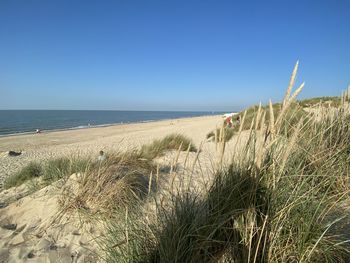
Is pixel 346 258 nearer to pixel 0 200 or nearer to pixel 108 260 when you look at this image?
pixel 108 260

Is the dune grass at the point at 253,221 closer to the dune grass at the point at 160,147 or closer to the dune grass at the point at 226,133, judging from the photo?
the dune grass at the point at 226,133

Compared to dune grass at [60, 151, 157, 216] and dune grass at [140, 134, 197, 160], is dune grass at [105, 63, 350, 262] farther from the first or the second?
dune grass at [140, 134, 197, 160]

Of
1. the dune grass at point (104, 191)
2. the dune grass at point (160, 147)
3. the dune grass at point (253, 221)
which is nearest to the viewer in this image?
the dune grass at point (253, 221)

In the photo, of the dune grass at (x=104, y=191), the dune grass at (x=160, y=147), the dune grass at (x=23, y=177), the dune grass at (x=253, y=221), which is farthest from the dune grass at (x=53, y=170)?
the dune grass at (x=253, y=221)

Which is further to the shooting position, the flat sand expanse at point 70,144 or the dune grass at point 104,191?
the flat sand expanse at point 70,144

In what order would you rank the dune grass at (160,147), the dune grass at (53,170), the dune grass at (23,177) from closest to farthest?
the dune grass at (53,170)
the dune grass at (23,177)
the dune grass at (160,147)

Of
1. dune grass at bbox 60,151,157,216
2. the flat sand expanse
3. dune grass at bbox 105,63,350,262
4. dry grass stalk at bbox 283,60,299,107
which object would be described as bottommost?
the flat sand expanse

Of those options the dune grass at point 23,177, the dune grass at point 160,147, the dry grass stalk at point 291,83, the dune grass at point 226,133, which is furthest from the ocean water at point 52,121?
the dry grass stalk at point 291,83

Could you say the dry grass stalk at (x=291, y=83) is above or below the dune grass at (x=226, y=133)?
above

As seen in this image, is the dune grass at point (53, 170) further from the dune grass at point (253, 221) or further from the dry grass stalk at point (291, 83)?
the dry grass stalk at point (291, 83)

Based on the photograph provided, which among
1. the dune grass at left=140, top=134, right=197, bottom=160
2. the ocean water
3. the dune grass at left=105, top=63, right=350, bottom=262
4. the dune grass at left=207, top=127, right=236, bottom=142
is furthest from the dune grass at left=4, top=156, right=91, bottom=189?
the ocean water

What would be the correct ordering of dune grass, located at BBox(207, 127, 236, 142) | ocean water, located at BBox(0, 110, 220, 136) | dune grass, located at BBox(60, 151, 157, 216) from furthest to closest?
ocean water, located at BBox(0, 110, 220, 136), dune grass, located at BBox(60, 151, 157, 216), dune grass, located at BBox(207, 127, 236, 142)

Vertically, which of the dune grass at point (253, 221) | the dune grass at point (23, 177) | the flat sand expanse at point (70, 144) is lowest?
the flat sand expanse at point (70, 144)

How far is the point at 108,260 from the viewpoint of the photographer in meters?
2.13
